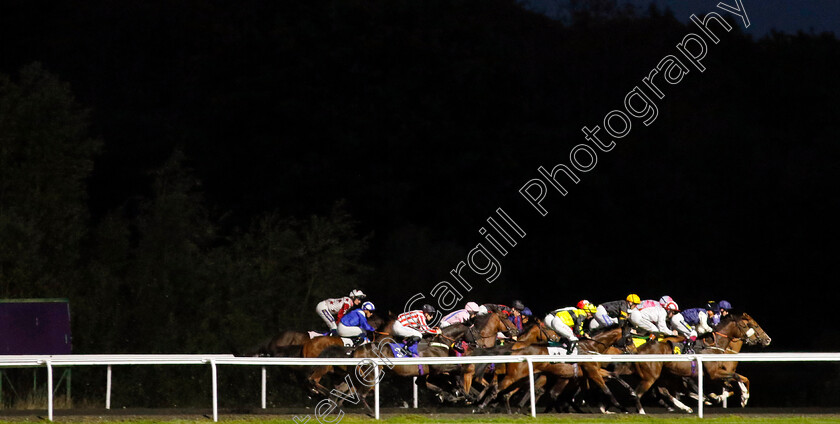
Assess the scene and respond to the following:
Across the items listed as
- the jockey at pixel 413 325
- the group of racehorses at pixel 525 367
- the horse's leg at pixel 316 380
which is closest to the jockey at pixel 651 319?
the group of racehorses at pixel 525 367

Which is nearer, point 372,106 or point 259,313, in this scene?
point 259,313

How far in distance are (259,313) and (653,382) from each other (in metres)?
11.0

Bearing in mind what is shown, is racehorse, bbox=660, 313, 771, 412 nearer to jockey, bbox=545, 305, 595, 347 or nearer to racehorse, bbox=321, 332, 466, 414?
jockey, bbox=545, 305, 595, 347

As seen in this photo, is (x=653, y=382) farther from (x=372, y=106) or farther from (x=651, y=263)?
(x=651, y=263)

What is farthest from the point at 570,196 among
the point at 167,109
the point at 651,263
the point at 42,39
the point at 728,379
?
the point at 728,379

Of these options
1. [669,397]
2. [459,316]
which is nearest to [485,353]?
[669,397]

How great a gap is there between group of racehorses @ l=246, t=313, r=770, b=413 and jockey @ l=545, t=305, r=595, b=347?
0.61ft

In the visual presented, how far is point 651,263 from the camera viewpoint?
111ft

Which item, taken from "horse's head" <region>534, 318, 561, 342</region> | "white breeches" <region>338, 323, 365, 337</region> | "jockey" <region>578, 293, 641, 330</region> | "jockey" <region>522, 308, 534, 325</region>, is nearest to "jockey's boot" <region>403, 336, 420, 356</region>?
"white breeches" <region>338, 323, 365, 337</region>

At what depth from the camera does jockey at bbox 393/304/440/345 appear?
45.3 feet

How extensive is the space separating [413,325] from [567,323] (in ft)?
6.25

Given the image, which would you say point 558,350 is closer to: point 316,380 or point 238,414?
point 316,380

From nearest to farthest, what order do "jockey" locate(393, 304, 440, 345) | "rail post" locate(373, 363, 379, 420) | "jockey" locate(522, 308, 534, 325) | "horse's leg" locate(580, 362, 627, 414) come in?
1. "rail post" locate(373, 363, 379, 420)
2. "horse's leg" locate(580, 362, 627, 414)
3. "jockey" locate(393, 304, 440, 345)
4. "jockey" locate(522, 308, 534, 325)

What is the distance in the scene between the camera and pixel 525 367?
1405cm
